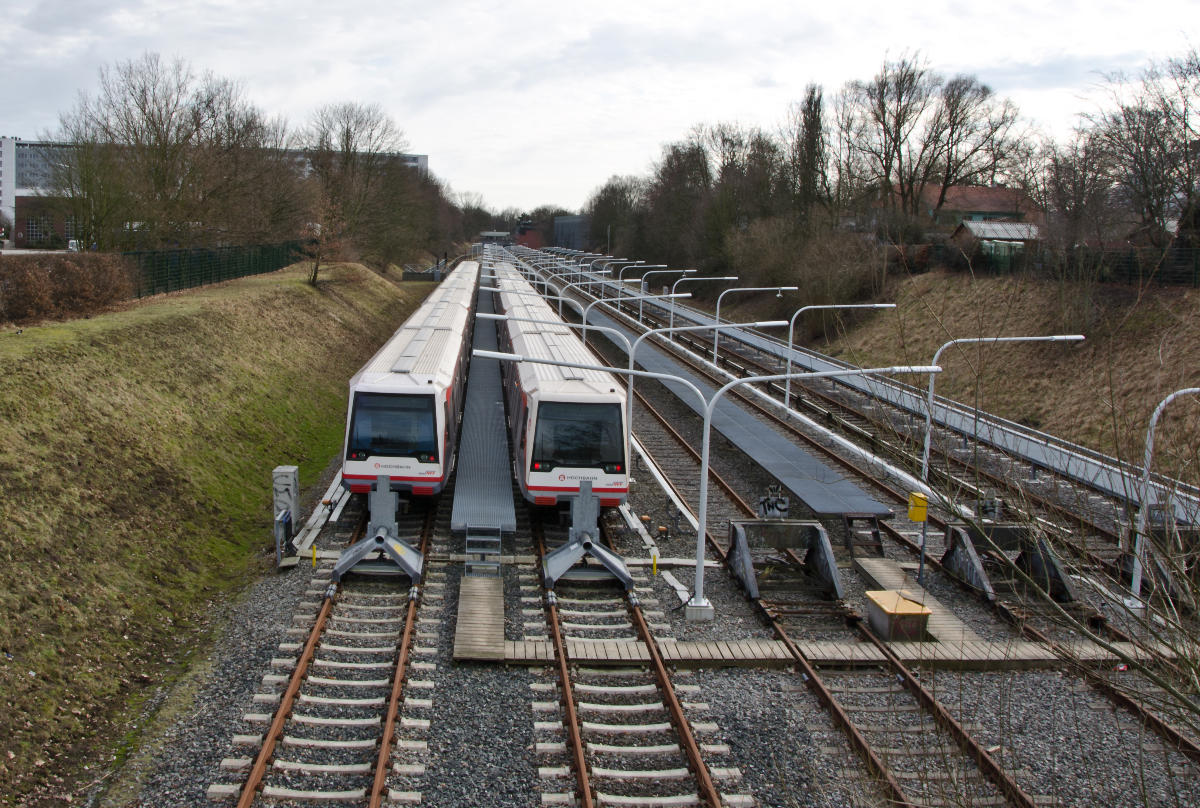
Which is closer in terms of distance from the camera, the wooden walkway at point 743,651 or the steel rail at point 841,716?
the steel rail at point 841,716

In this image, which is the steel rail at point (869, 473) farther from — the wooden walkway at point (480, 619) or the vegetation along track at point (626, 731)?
the wooden walkway at point (480, 619)

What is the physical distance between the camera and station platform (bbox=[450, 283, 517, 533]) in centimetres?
1355

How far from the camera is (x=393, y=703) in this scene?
346 inches

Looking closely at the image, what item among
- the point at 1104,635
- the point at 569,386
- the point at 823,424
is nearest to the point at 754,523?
the point at 569,386

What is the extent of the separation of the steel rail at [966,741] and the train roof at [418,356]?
322 inches

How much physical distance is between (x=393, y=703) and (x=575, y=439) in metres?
5.91

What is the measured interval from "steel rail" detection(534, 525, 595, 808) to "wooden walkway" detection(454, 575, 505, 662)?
0.64 metres

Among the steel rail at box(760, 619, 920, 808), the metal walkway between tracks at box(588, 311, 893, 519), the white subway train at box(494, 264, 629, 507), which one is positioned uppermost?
the white subway train at box(494, 264, 629, 507)

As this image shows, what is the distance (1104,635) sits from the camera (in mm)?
11906


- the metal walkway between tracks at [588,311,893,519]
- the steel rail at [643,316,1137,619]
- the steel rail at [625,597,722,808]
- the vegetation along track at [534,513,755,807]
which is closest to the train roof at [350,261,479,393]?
the vegetation along track at [534,513,755,807]

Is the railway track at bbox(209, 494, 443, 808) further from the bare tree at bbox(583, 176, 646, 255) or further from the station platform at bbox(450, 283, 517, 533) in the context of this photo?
the bare tree at bbox(583, 176, 646, 255)

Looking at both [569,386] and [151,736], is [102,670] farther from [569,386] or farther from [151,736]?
[569,386]

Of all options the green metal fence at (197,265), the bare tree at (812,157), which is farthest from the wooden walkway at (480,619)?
the bare tree at (812,157)

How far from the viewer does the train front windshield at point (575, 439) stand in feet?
45.5
